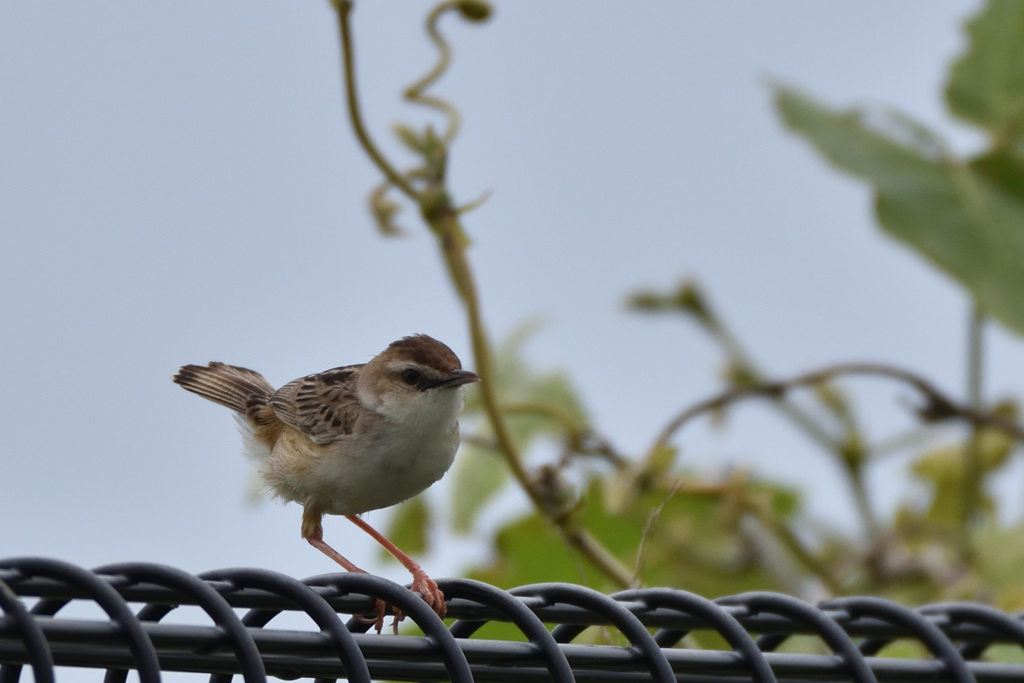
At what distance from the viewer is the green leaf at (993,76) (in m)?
4.48

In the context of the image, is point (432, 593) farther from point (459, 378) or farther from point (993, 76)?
point (993, 76)

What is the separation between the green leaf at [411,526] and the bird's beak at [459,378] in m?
1.43

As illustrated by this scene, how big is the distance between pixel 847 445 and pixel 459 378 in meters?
2.12

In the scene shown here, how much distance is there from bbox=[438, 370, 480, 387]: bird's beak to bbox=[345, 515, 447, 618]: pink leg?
1.29 feet

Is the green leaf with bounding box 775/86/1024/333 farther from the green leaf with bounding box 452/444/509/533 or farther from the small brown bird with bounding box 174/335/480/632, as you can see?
the small brown bird with bounding box 174/335/480/632

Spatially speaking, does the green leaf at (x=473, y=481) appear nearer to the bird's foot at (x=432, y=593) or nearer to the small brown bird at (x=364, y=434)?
the small brown bird at (x=364, y=434)

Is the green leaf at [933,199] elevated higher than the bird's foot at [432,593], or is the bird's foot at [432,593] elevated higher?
the green leaf at [933,199]

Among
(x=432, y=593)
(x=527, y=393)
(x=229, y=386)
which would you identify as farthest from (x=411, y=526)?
(x=432, y=593)

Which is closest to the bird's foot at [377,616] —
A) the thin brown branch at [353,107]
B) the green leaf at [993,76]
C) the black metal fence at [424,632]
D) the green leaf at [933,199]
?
the black metal fence at [424,632]

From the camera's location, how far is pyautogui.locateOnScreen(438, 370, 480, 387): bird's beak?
3.00 m

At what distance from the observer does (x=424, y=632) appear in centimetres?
155

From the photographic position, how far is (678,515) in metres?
4.60

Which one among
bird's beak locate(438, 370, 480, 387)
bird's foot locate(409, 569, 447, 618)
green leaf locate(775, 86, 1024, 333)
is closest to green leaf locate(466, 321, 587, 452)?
bird's beak locate(438, 370, 480, 387)

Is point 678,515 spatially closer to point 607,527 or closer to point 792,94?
point 607,527
